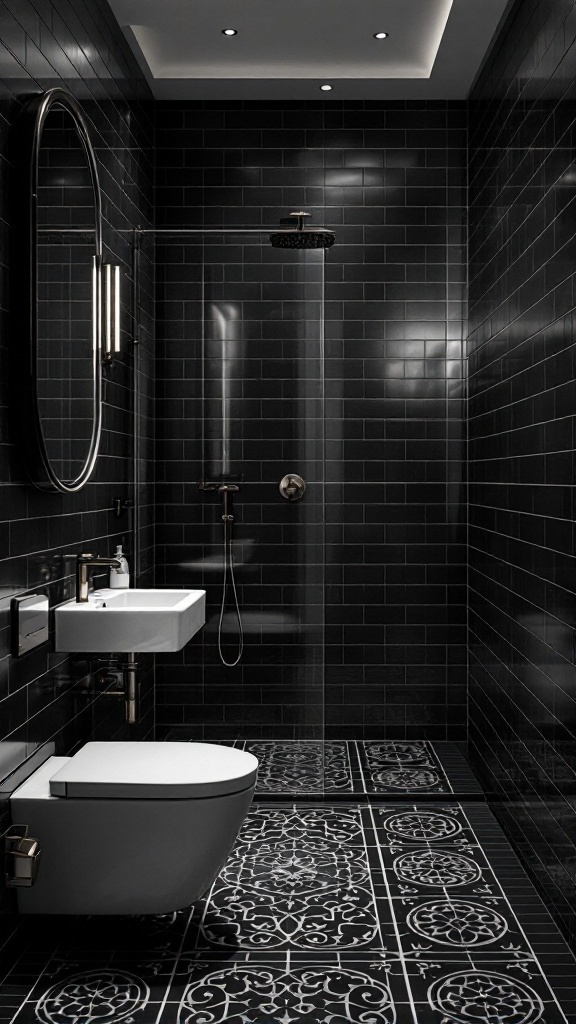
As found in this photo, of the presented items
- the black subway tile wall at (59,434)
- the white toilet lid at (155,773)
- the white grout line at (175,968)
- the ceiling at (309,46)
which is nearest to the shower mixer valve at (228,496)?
the black subway tile wall at (59,434)

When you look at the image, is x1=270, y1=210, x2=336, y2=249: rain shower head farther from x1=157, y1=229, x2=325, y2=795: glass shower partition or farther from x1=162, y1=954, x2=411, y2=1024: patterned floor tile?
x1=162, y1=954, x2=411, y2=1024: patterned floor tile

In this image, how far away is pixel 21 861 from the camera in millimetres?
2143

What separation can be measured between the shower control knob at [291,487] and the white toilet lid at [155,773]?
1.08 metres

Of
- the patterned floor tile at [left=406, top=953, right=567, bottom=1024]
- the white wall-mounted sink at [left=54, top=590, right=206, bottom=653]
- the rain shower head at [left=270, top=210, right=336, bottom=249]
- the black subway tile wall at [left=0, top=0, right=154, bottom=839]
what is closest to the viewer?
the patterned floor tile at [left=406, top=953, right=567, bottom=1024]

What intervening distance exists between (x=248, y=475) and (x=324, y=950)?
1.66 meters

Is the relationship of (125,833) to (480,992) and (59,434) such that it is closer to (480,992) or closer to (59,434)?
(480,992)

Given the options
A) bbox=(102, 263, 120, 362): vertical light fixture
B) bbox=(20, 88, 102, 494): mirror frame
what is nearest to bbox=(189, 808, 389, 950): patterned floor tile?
bbox=(20, 88, 102, 494): mirror frame

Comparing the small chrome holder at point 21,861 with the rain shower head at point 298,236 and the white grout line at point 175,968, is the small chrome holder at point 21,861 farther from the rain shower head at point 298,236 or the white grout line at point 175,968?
the rain shower head at point 298,236

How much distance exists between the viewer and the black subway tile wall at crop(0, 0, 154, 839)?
2.19 m

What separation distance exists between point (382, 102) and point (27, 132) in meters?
2.37

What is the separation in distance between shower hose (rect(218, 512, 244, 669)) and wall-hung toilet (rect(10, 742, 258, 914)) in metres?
0.99

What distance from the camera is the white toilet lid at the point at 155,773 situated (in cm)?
225

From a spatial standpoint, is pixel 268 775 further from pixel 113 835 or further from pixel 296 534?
pixel 113 835

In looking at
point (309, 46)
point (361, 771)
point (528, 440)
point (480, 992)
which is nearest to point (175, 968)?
point (480, 992)
